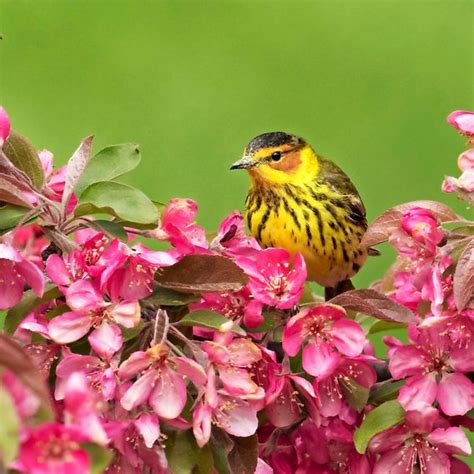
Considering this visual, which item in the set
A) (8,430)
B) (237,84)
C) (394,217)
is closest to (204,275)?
(394,217)

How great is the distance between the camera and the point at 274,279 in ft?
4.24

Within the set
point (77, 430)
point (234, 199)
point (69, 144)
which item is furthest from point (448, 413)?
point (69, 144)

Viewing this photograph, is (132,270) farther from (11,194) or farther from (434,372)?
(434,372)

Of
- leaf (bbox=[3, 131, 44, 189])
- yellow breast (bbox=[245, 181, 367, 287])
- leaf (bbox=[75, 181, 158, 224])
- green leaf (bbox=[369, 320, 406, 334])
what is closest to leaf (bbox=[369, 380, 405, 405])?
green leaf (bbox=[369, 320, 406, 334])

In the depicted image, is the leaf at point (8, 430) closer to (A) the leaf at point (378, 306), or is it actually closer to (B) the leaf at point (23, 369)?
(B) the leaf at point (23, 369)

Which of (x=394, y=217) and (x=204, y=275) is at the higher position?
(x=394, y=217)

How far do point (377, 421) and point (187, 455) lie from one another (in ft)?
0.71

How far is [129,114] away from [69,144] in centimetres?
23

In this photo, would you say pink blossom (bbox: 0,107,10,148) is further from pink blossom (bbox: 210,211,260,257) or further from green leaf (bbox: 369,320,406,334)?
green leaf (bbox: 369,320,406,334)

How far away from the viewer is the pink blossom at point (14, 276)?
1146mm

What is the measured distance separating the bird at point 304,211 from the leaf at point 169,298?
946 mm

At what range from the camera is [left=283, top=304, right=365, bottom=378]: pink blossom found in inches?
49.8

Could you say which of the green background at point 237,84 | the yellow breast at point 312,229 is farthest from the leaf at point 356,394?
the green background at point 237,84

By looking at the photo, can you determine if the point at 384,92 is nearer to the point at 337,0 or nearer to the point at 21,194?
the point at 337,0
